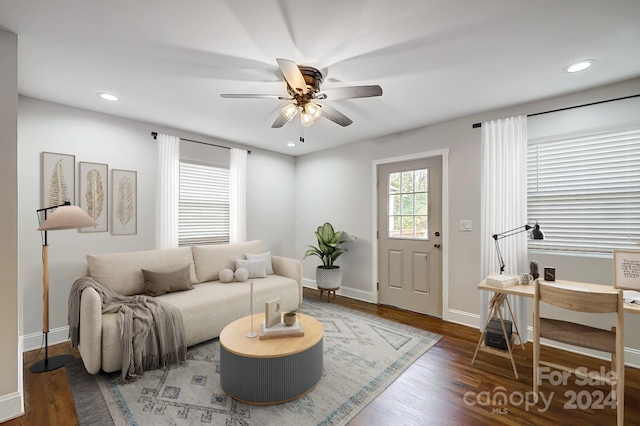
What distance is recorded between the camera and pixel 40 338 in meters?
2.91

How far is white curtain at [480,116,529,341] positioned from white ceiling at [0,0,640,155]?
344 mm

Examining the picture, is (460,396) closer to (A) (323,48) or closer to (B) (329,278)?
(B) (329,278)

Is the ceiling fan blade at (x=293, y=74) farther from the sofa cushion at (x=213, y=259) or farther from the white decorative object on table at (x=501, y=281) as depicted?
the sofa cushion at (x=213, y=259)

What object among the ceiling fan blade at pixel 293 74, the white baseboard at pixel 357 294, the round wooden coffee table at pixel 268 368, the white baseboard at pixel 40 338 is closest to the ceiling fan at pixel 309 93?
the ceiling fan blade at pixel 293 74

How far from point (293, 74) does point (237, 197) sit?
9.77 ft

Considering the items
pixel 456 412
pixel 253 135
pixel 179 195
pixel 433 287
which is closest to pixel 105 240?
pixel 179 195

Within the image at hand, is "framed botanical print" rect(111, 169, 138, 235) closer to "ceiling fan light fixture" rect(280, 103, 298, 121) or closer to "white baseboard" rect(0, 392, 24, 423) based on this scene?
"white baseboard" rect(0, 392, 24, 423)

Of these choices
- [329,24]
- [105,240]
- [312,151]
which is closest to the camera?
[329,24]

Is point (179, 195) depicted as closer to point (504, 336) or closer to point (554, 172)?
point (504, 336)

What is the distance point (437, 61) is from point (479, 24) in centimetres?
44

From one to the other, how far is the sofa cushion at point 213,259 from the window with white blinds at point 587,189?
367cm

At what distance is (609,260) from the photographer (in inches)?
104

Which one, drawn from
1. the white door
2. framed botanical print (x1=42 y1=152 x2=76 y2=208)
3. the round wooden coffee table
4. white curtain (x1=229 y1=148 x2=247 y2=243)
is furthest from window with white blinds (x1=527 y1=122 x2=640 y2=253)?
framed botanical print (x1=42 y1=152 x2=76 y2=208)

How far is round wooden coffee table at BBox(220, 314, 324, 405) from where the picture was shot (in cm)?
199
